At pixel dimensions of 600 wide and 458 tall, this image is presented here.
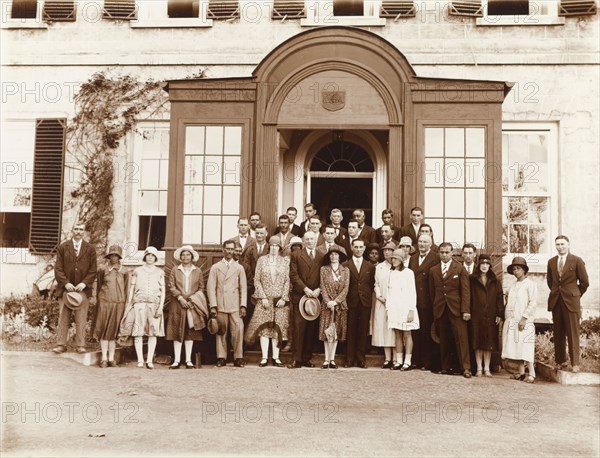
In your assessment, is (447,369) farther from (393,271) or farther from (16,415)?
(16,415)

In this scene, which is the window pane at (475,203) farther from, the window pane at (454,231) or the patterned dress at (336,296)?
the patterned dress at (336,296)

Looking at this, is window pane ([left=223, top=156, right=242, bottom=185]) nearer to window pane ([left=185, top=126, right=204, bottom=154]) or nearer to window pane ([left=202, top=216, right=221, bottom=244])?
window pane ([left=185, top=126, right=204, bottom=154])

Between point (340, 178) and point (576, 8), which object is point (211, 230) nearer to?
point (340, 178)

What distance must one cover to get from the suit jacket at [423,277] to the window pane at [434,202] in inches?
47.6

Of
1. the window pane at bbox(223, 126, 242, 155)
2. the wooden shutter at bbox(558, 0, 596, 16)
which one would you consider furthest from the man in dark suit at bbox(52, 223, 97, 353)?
the wooden shutter at bbox(558, 0, 596, 16)

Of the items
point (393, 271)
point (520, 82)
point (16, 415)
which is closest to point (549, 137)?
point (520, 82)

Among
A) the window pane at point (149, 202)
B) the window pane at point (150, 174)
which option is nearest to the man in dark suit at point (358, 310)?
the window pane at point (149, 202)

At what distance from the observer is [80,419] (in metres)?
6.23

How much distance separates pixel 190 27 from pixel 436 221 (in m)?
5.97

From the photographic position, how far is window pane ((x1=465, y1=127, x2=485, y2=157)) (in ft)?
32.7

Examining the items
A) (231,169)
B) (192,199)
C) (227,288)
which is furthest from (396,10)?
(227,288)

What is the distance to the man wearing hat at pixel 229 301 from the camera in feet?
28.9

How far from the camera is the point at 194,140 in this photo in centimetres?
1034

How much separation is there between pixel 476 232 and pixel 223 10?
20.4ft
